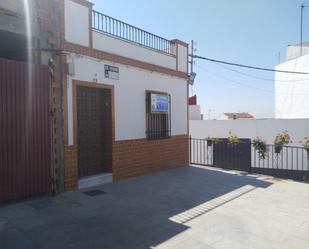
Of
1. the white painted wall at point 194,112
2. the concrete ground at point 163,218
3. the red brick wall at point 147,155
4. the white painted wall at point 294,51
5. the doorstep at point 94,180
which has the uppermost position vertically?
the white painted wall at point 294,51

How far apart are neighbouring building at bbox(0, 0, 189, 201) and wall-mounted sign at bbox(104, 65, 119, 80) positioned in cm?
2

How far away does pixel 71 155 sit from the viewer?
6.11 m

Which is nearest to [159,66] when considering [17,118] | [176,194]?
[176,194]

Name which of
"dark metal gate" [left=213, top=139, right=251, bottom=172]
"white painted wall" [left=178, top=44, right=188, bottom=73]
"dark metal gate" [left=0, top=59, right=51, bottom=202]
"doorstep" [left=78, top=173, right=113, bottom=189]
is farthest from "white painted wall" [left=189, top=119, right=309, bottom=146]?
"dark metal gate" [left=0, top=59, right=51, bottom=202]

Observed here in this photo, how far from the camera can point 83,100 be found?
670cm

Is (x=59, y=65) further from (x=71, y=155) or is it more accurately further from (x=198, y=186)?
(x=198, y=186)

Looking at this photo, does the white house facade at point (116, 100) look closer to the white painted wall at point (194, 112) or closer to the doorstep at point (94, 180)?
the doorstep at point (94, 180)

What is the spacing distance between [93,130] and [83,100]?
823 millimetres

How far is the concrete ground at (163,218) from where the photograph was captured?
3.78 metres

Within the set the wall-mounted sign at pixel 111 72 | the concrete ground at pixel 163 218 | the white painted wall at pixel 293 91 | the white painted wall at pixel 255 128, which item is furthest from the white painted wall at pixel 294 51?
the wall-mounted sign at pixel 111 72

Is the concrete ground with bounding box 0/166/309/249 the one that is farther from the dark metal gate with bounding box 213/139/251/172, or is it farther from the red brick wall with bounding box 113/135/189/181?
the dark metal gate with bounding box 213/139/251/172

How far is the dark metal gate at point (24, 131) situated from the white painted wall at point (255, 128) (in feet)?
36.7

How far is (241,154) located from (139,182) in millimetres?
3963

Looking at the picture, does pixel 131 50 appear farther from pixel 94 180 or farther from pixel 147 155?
pixel 94 180
